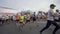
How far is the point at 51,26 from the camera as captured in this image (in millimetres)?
3096

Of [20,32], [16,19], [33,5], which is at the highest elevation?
[33,5]

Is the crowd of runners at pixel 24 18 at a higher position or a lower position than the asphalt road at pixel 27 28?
higher

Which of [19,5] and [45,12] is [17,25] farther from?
[45,12]

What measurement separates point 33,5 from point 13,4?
1.25ft

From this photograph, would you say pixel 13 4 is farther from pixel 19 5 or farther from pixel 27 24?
pixel 27 24

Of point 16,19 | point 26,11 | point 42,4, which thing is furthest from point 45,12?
point 16,19

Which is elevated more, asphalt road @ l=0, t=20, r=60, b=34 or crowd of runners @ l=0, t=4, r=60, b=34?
crowd of runners @ l=0, t=4, r=60, b=34

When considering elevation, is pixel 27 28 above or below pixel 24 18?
below

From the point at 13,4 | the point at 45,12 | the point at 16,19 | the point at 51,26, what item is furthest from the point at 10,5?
the point at 51,26

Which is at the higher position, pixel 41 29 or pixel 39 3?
pixel 39 3

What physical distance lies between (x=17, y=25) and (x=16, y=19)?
12 cm

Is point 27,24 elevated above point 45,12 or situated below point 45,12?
below

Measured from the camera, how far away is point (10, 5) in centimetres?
314

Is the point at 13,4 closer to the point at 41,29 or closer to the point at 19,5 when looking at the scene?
the point at 19,5
